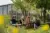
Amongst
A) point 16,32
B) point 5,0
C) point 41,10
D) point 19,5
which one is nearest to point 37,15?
point 41,10

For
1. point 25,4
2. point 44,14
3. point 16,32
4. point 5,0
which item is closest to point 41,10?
point 44,14

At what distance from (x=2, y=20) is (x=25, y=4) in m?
14.4

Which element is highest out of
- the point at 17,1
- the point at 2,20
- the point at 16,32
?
the point at 17,1

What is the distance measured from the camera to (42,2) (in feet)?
65.4

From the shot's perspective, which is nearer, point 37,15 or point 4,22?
point 4,22

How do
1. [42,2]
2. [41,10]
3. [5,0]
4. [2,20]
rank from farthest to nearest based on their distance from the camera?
[5,0] < [41,10] < [42,2] < [2,20]

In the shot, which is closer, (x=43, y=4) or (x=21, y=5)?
(x=43, y=4)

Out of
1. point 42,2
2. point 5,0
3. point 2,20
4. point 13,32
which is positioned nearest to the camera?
point 2,20

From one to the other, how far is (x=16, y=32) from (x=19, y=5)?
49.9ft

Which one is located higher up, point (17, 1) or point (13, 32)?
point (17, 1)

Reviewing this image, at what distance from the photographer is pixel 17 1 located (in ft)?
72.9

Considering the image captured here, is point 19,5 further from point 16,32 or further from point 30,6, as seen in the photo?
point 16,32

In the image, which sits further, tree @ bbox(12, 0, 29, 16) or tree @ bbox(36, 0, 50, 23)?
tree @ bbox(12, 0, 29, 16)

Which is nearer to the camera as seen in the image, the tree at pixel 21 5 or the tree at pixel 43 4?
the tree at pixel 43 4
